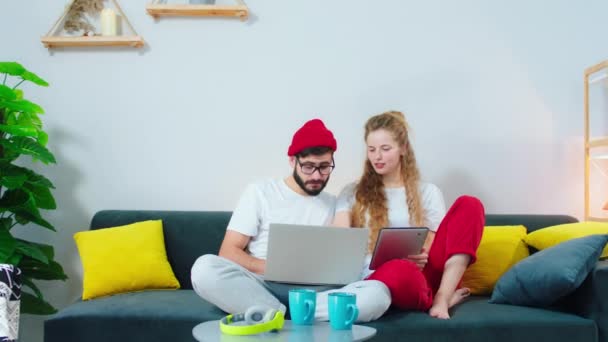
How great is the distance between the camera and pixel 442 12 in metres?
3.13

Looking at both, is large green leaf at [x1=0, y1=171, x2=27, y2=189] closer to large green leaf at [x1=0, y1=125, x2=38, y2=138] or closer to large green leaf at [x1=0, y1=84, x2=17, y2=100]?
large green leaf at [x1=0, y1=125, x2=38, y2=138]

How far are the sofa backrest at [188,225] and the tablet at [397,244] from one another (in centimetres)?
68

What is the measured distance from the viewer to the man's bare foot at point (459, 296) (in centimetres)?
232

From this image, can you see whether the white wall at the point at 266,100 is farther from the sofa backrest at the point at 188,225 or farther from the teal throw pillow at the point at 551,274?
the teal throw pillow at the point at 551,274

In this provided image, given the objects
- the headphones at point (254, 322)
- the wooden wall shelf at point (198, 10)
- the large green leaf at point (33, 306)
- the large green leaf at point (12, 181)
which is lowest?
the large green leaf at point (33, 306)

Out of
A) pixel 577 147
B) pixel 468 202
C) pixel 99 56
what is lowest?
pixel 468 202

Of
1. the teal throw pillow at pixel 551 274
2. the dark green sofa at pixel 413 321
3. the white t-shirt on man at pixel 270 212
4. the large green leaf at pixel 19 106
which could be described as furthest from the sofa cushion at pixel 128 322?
the teal throw pillow at pixel 551 274

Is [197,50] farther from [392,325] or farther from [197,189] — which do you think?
[392,325]

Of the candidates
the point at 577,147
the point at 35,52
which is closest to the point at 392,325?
the point at 577,147

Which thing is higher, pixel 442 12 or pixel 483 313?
pixel 442 12

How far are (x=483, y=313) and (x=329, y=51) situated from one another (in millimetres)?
1462

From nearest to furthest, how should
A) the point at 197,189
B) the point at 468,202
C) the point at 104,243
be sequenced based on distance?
the point at 468,202 → the point at 104,243 → the point at 197,189

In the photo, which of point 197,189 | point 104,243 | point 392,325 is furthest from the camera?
point 197,189

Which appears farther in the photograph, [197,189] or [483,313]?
[197,189]
